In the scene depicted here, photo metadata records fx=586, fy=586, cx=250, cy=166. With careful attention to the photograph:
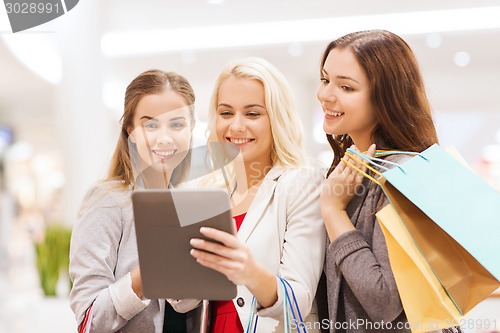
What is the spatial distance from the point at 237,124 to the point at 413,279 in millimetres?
451

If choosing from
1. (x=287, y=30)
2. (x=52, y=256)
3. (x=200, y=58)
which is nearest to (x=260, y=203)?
(x=52, y=256)

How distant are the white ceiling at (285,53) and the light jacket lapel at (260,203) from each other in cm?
232

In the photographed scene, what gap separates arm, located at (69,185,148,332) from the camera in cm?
112

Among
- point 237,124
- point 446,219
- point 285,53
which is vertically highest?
point 285,53

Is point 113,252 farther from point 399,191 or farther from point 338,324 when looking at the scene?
point 399,191

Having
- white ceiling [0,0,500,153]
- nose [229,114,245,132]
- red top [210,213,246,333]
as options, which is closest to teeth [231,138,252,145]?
nose [229,114,245,132]

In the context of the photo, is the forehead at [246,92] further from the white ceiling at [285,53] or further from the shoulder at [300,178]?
the white ceiling at [285,53]

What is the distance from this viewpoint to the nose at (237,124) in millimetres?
1185

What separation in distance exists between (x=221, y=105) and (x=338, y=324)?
500mm

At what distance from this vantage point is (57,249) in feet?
12.4

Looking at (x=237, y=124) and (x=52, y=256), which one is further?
(x=52, y=256)

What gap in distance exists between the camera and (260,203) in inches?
46.6

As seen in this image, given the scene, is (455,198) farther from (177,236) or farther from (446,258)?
(177,236)

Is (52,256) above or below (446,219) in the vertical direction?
below
